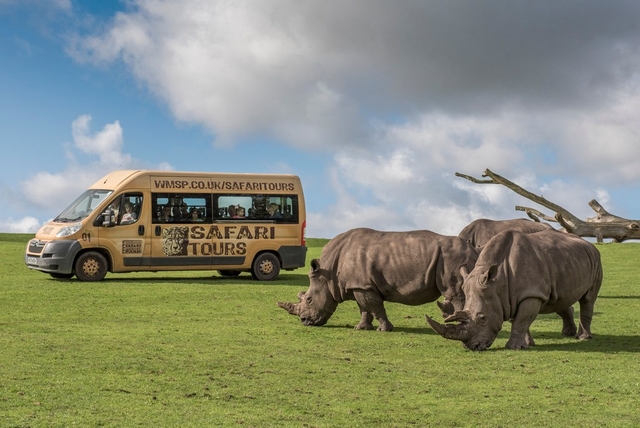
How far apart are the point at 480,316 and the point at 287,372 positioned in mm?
3023

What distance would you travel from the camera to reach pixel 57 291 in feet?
68.9

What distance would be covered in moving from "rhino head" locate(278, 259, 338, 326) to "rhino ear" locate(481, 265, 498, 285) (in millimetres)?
3382

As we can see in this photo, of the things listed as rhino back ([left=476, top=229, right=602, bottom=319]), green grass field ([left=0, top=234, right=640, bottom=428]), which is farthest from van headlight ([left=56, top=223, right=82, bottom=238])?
rhino back ([left=476, top=229, right=602, bottom=319])

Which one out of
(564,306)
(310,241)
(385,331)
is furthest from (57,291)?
(310,241)

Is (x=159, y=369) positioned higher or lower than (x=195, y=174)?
lower

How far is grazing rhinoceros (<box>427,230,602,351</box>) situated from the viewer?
1233 centimetres

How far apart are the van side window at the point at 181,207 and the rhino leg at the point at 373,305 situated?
10.7 meters

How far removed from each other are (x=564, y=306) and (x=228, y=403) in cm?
628

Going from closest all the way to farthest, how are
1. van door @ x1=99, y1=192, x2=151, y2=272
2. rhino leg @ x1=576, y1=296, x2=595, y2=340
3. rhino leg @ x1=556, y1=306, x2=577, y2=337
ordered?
1. rhino leg @ x1=576, y1=296, x2=595, y2=340
2. rhino leg @ x1=556, y1=306, x2=577, y2=337
3. van door @ x1=99, y1=192, x2=151, y2=272

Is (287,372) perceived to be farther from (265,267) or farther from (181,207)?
(265,267)

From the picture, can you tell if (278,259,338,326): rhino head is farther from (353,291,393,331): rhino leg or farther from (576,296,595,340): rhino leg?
(576,296,595,340): rhino leg

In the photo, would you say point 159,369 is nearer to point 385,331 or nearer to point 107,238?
point 385,331

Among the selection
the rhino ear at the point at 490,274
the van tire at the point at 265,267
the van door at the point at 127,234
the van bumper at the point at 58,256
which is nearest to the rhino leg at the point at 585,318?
the rhino ear at the point at 490,274

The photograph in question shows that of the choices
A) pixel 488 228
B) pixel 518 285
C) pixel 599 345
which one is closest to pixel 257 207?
pixel 488 228
